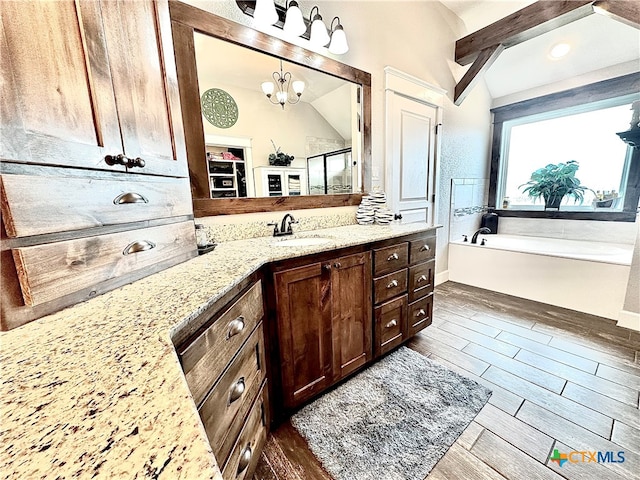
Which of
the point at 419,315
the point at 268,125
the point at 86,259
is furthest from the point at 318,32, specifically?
the point at 419,315

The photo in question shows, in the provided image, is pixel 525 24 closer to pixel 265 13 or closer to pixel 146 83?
pixel 265 13

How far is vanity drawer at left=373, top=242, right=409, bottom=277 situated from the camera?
147 cm

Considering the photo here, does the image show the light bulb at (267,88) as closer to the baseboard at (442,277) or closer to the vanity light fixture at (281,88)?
the vanity light fixture at (281,88)

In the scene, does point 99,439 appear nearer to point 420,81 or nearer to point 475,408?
point 475,408

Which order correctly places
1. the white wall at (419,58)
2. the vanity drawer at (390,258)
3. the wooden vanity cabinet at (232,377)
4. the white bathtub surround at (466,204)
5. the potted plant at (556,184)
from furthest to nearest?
1. the white bathtub surround at (466,204)
2. the potted plant at (556,184)
3. the white wall at (419,58)
4. the vanity drawer at (390,258)
5. the wooden vanity cabinet at (232,377)

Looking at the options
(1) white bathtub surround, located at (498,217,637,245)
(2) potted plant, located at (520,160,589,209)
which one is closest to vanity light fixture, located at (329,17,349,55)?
(2) potted plant, located at (520,160,589,209)

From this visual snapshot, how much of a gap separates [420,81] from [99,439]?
2977mm

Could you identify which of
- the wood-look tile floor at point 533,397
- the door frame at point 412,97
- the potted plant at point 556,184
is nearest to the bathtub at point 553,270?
the wood-look tile floor at point 533,397

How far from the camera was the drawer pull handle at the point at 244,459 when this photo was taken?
0.84m

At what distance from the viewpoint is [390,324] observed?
5.32 ft

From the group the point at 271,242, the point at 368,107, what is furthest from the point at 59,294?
the point at 368,107

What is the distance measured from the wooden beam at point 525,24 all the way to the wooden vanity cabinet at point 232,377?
10.2 ft

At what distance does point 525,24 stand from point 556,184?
1824 mm

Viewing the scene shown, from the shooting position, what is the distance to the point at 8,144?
Result: 1.63ft
